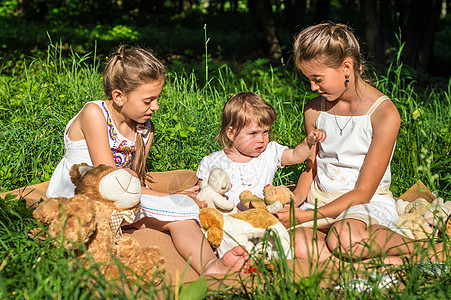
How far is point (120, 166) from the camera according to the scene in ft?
10.6

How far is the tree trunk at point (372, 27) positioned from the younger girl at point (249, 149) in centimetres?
511

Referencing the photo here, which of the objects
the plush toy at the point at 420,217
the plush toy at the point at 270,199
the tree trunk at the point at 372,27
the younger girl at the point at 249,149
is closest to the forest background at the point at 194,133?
the tree trunk at the point at 372,27

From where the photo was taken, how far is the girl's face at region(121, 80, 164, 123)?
2.97 m

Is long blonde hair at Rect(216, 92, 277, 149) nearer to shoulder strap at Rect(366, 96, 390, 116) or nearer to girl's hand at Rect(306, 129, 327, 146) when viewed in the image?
girl's hand at Rect(306, 129, 327, 146)

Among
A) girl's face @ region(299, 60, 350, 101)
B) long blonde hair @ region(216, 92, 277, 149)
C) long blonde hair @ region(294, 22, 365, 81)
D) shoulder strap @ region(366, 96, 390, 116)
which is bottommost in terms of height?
long blonde hair @ region(216, 92, 277, 149)

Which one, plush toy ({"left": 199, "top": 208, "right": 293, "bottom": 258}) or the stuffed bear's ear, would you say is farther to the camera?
plush toy ({"left": 199, "top": 208, "right": 293, "bottom": 258})

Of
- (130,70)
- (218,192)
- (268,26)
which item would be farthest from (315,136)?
(268,26)

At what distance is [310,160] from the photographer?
10.6 ft

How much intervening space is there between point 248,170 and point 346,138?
0.68 m

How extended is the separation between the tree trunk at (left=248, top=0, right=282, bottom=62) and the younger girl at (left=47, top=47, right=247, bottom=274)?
628 centimetres

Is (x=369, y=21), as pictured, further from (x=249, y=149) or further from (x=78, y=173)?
(x=78, y=173)

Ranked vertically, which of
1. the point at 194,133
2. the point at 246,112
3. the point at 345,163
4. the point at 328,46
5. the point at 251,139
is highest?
the point at 328,46

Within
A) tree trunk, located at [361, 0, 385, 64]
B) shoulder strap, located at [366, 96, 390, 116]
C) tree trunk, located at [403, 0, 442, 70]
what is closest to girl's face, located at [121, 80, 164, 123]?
shoulder strap, located at [366, 96, 390, 116]

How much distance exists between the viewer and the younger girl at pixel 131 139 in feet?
8.94
